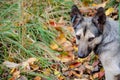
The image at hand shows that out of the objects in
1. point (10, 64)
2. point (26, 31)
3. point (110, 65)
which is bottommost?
point (110, 65)

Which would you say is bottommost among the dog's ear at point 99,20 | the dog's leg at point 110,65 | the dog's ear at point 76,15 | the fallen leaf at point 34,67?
the dog's leg at point 110,65

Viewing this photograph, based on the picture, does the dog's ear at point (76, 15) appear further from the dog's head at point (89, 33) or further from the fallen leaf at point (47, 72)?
the fallen leaf at point (47, 72)

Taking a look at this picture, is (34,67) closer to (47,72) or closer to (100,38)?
(47,72)

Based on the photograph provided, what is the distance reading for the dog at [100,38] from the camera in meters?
5.87

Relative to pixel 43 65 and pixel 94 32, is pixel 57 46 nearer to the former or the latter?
pixel 43 65

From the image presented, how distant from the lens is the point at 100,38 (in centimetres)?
597

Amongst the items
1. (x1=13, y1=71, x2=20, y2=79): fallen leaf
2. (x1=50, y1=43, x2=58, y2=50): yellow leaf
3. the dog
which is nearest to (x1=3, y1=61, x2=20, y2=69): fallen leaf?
(x1=13, y1=71, x2=20, y2=79): fallen leaf

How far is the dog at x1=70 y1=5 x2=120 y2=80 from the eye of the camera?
5867mm

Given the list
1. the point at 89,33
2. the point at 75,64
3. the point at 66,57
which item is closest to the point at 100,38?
the point at 89,33

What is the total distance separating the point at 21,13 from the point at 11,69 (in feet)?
3.14

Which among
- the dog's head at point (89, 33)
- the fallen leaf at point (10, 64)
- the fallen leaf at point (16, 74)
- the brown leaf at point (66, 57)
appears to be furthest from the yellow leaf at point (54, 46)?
the dog's head at point (89, 33)

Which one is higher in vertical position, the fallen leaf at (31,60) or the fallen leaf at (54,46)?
the fallen leaf at (54,46)

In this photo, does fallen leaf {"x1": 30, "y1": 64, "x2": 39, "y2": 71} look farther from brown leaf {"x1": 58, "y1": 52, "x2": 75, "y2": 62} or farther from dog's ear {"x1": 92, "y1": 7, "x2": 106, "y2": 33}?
dog's ear {"x1": 92, "y1": 7, "x2": 106, "y2": 33}

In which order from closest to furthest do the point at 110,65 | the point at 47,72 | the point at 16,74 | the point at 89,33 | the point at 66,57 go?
the point at 89,33
the point at 110,65
the point at 16,74
the point at 47,72
the point at 66,57
